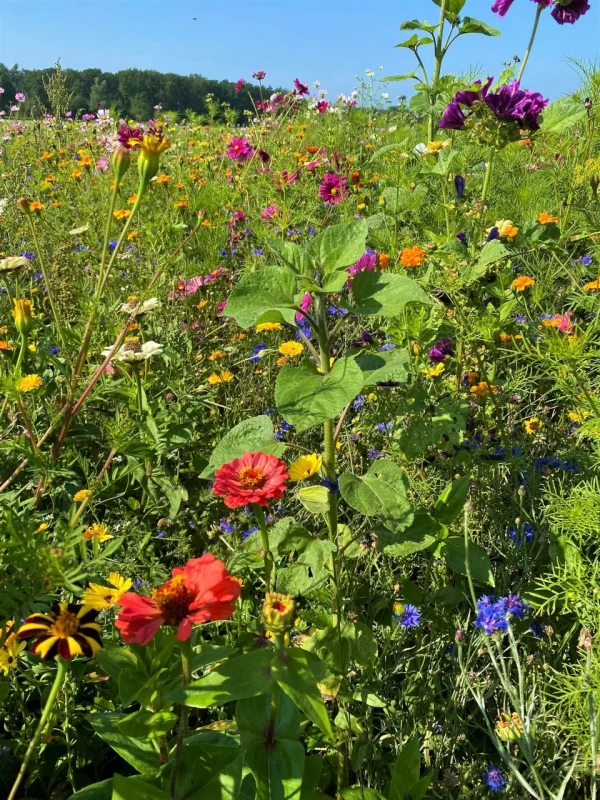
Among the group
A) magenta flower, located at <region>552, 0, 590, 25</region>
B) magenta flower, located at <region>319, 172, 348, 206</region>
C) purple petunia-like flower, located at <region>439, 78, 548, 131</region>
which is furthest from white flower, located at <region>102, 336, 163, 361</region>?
magenta flower, located at <region>319, 172, 348, 206</region>

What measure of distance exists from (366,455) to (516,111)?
3.23 ft

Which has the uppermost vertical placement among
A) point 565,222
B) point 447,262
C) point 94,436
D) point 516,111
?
point 516,111

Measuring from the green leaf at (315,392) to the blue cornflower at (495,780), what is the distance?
64cm

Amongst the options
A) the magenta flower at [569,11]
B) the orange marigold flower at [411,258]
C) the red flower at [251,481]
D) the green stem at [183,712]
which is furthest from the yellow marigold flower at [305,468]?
the magenta flower at [569,11]

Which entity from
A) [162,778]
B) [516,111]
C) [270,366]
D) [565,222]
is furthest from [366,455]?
[565,222]

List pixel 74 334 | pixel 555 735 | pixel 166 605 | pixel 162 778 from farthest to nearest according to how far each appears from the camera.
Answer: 1. pixel 74 334
2. pixel 555 735
3. pixel 162 778
4. pixel 166 605

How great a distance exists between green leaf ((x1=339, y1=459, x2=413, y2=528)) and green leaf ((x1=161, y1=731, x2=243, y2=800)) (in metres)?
0.38

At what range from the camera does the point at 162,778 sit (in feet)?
2.45

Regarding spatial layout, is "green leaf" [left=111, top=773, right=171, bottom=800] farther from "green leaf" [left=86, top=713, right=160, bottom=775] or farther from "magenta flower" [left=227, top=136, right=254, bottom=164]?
"magenta flower" [left=227, top=136, right=254, bottom=164]

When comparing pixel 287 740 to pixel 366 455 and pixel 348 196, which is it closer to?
pixel 366 455

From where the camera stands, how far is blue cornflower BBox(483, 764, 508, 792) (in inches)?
35.7

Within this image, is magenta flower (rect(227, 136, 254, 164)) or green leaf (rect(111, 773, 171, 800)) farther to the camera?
magenta flower (rect(227, 136, 254, 164))

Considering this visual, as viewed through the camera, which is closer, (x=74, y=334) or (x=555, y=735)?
(x=555, y=735)

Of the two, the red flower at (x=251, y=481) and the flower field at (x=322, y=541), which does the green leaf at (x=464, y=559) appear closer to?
the flower field at (x=322, y=541)
